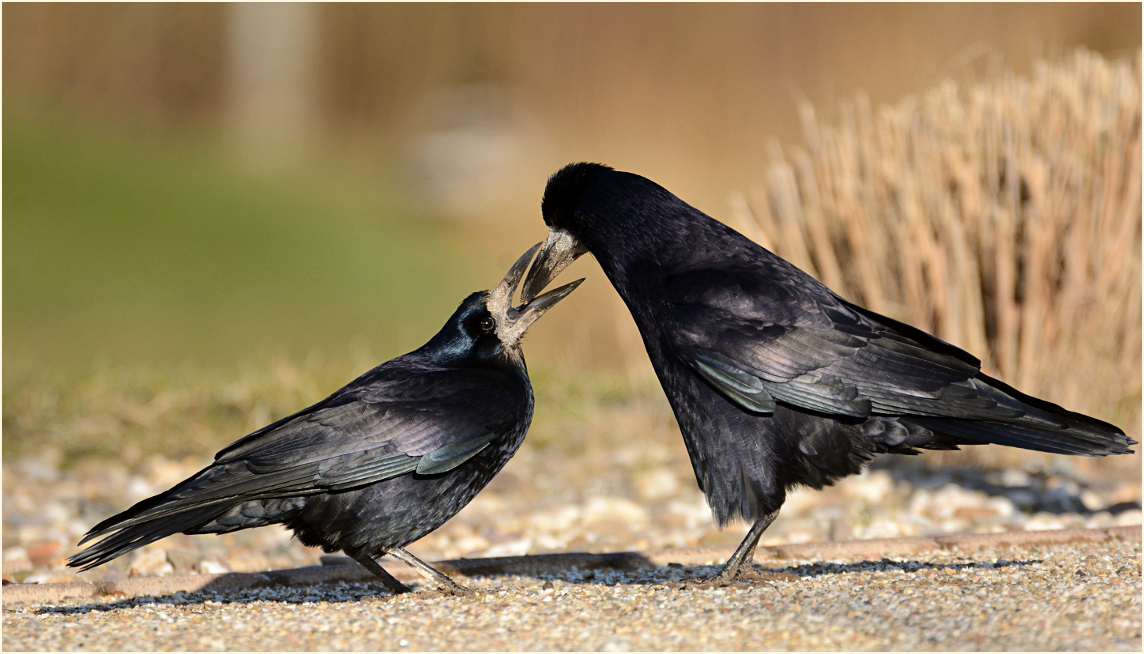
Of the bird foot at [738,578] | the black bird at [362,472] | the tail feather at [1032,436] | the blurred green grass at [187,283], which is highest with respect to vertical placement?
the blurred green grass at [187,283]

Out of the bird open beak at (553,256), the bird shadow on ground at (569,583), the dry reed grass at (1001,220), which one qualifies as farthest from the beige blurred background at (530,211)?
the bird open beak at (553,256)

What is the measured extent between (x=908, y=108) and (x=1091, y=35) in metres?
7.41

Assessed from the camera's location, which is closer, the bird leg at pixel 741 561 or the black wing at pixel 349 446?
the black wing at pixel 349 446

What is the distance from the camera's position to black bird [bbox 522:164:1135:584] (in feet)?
9.98

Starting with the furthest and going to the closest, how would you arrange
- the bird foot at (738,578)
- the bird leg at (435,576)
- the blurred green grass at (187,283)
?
the blurred green grass at (187,283) → the bird leg at (435,576) → the bird foot at (738,578)

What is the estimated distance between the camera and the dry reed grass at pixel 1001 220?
16.7 ft

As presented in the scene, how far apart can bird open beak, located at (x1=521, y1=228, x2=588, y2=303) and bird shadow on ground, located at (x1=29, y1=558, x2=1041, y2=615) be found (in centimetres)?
101

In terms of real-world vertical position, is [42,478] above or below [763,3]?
below

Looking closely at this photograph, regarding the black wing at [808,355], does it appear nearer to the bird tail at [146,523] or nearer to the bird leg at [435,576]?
the bird leg at [435,576]

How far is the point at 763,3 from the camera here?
15.8 m

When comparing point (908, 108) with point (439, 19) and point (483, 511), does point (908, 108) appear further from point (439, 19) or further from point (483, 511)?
point (439, 19)

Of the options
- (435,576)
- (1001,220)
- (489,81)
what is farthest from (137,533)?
(489,81)

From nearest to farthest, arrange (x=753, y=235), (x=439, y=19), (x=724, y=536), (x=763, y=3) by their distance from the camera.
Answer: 1. (x=724, y=536)
2. (x=753, y=235)
3. (x=763, y=3)
4. (x=439, y=19)

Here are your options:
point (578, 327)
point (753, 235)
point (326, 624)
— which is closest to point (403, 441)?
point (326, 624)
